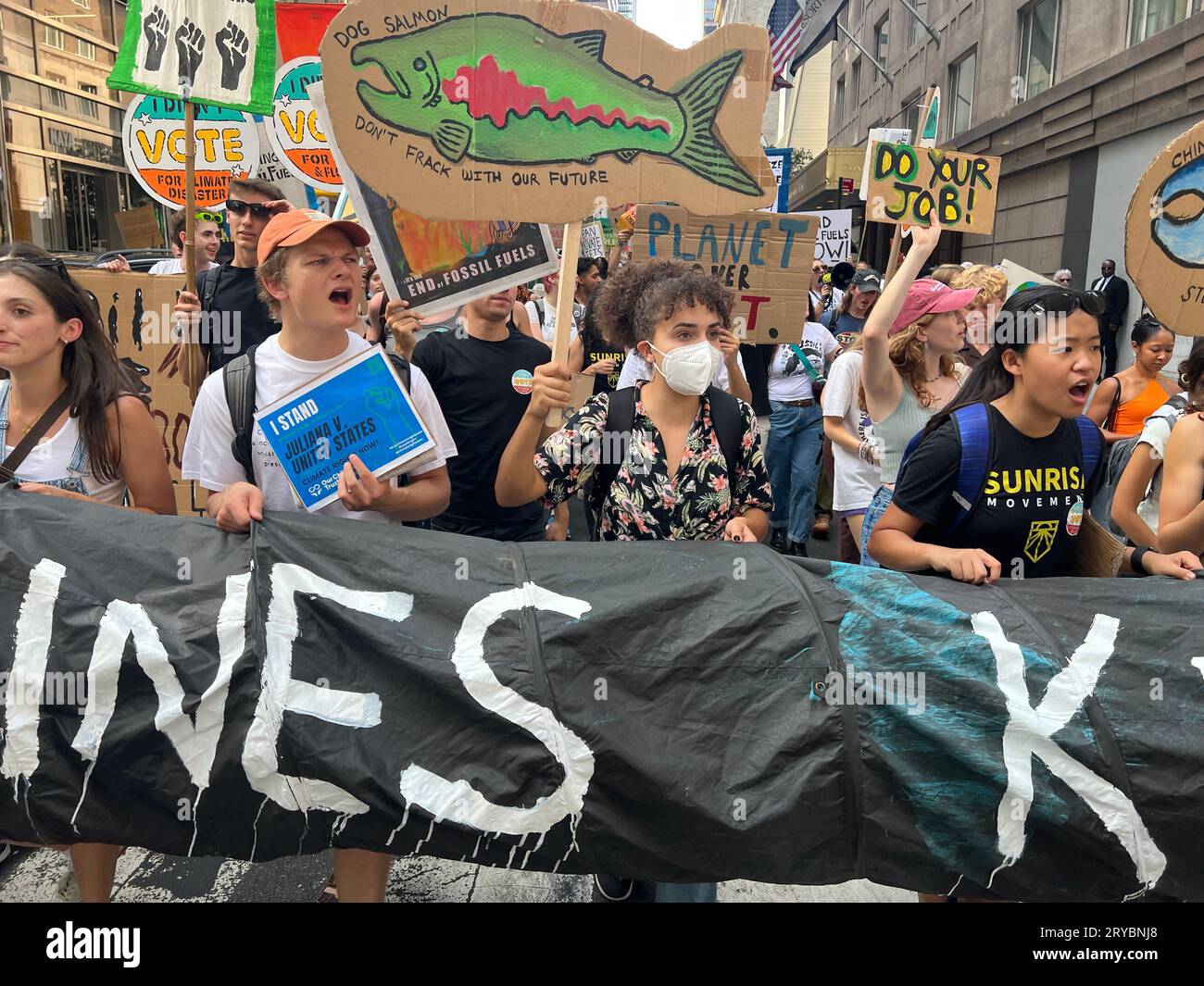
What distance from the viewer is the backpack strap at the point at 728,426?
10.4ft

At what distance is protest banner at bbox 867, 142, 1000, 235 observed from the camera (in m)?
6.21

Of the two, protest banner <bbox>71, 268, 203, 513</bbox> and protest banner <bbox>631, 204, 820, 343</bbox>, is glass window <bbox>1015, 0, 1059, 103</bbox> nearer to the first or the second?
protest banner <bbox>631, 204, 820, 343</bbox>

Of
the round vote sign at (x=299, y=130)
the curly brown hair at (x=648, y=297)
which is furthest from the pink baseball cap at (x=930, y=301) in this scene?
the round vote sign at (x=299, y=130)

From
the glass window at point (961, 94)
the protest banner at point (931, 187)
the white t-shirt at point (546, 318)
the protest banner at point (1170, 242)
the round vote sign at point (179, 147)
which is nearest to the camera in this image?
the protest banner at point (1170, 242)

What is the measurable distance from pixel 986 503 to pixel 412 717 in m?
1.66

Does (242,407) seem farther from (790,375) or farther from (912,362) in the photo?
(790,375)

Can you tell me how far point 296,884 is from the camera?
Answer: 3.53 metres

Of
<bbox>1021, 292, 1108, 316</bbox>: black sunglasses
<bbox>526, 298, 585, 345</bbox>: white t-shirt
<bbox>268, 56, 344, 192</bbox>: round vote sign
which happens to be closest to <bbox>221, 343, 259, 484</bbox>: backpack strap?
<bbox>1021, 292, 1108, 316</bbox>: black sunglasses

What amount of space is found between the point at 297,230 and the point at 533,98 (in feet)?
2.69

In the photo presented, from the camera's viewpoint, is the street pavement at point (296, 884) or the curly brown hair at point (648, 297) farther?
the street pavement at point (296, 884)

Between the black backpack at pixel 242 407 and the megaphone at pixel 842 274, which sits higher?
the megaphone at pixel 842 274

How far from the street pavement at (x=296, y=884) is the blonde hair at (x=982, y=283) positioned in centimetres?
254

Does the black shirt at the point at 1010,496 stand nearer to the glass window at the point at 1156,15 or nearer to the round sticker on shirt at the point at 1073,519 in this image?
the round sticker on shirt at the point at 1073,519
